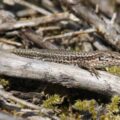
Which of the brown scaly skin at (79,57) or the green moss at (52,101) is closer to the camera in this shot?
the green moss at (52,101)

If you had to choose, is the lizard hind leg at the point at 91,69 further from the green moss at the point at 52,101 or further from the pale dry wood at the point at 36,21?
the pale dry wood at the point at 36,21

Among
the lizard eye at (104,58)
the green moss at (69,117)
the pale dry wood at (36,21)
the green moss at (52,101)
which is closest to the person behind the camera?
the green moss at (69,117)

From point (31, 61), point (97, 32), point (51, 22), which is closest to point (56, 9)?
point (51, 22)

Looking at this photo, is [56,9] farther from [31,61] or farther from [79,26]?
[31,61]

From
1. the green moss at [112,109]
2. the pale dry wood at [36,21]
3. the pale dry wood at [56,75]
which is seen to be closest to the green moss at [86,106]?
the green moss at [112,109]

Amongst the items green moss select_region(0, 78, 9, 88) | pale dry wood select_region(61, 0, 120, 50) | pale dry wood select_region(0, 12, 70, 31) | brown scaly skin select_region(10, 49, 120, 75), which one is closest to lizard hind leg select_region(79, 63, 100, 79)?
brown scaly skin select_region(10, 49, 120, 75)

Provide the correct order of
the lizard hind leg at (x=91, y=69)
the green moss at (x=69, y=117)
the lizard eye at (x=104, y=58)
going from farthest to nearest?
1. the lizard eye at (x=104, y=58)
2. the lizard hind leg at (x=91, y=69)
3. the green moss at (x=69, y=117)

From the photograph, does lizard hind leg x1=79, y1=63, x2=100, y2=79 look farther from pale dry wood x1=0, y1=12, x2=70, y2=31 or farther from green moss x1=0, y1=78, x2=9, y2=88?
pale dry wood x1=0, y1=12, x2=70, y2=31
